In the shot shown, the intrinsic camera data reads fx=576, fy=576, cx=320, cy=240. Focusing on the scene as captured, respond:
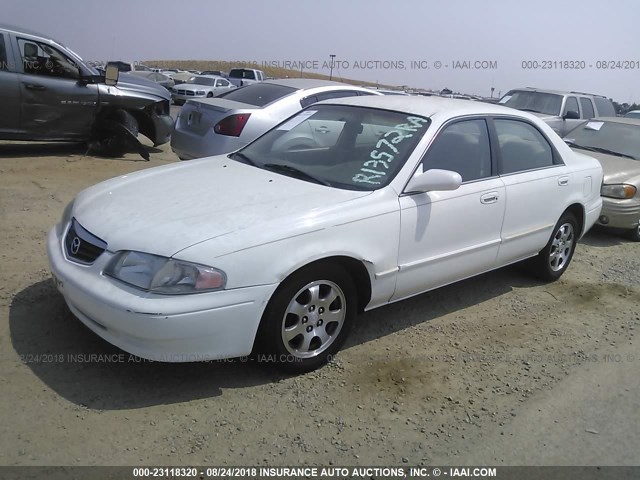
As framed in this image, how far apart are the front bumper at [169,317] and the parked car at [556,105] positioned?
995cm

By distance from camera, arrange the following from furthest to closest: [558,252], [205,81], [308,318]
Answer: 1. [205,81]
2. [558,252]
3. [308,318]

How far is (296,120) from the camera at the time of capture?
4.60 meters

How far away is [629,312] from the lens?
Result: 15.9 feet

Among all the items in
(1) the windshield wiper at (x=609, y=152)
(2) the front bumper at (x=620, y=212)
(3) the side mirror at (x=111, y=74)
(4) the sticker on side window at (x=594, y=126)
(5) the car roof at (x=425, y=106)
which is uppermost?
(5) the car roof at (x=425, y=106)

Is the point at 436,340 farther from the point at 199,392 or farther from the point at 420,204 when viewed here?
the point at 199,392

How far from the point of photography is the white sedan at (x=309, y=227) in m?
2.92

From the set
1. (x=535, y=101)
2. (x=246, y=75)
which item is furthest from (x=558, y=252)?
(x=246, y=75)

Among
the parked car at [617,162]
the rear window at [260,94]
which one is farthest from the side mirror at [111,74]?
the parked car at [617,162]

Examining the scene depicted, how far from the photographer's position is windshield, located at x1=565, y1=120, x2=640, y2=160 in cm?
805

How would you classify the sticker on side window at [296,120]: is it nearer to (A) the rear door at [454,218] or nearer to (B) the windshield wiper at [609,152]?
(A) the rear door at [454,218]

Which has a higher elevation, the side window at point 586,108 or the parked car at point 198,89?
the side window at point 586,108

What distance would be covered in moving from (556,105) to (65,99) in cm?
919

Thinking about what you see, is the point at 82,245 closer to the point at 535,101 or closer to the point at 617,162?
the point at 617,162

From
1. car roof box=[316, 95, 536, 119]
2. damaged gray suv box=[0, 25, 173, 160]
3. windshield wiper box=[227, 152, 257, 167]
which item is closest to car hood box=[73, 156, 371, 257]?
windshield wiper box=[227, 152, 257, 167]
